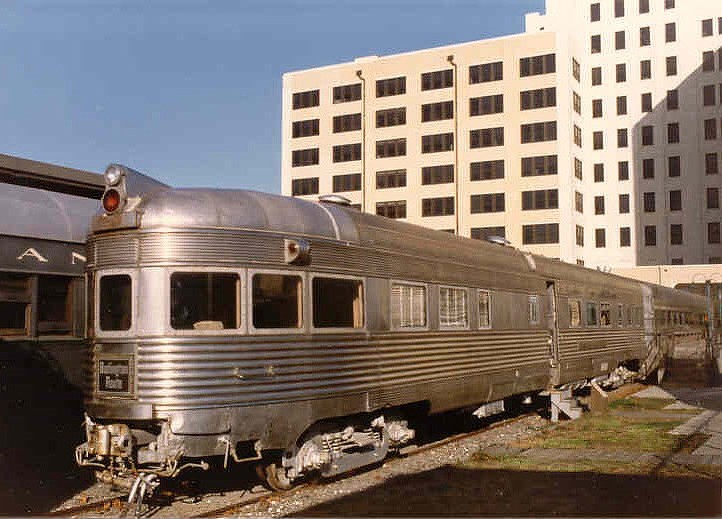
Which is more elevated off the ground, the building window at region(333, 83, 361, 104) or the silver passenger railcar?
the building window at region(333, 83, 361, 104)

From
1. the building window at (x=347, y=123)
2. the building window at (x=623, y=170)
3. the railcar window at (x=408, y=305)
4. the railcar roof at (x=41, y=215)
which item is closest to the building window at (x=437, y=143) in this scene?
the building window at (x=347, y=123)

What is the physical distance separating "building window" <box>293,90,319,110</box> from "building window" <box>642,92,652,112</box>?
29.1 meters

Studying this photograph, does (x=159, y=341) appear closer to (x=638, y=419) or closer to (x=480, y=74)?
(x=638, y=419)

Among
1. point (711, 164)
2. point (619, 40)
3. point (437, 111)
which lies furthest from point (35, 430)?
point (619, 40)

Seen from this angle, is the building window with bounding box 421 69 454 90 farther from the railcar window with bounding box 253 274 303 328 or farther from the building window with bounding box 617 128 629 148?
the railcar window with bounding box 253 274 303 328

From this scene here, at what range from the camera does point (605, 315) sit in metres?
21.0

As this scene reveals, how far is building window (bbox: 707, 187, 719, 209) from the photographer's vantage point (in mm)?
65250

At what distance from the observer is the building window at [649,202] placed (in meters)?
69.3

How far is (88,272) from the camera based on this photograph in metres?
9.49

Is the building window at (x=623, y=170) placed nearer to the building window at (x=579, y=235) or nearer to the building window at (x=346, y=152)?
the building window at (x=579, y=235)

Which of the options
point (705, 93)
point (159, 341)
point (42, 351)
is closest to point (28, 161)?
point (42, 351)

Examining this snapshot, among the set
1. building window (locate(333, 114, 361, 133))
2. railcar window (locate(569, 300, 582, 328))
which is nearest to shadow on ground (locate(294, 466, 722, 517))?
railcar window (locate(569, 300, 582, 328))

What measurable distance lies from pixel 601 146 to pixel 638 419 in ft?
193

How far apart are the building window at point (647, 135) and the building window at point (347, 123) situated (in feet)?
84.8
